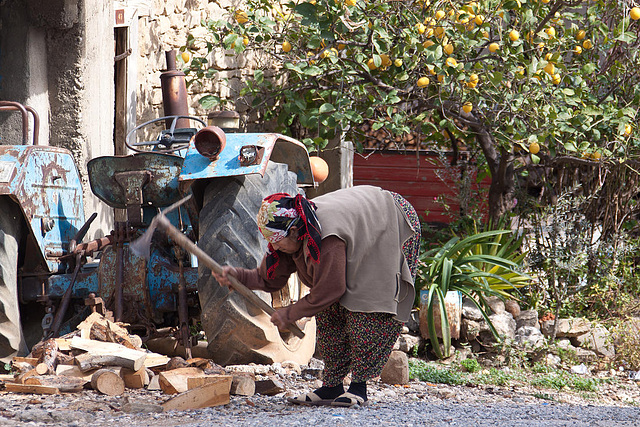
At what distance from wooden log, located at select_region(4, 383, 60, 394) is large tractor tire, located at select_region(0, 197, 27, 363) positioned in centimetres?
44

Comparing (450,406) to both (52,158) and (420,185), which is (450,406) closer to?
(52,158)

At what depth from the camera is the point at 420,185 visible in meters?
9.70

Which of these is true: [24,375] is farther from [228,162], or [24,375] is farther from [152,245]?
[228,162]

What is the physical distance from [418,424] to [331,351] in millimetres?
629

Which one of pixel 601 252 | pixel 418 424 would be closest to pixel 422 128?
pixel 601 252

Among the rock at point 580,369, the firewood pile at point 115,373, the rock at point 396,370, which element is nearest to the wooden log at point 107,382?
the firewood pile at point 115,373

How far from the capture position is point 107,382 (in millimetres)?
3334

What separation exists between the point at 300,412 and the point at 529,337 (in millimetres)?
2974

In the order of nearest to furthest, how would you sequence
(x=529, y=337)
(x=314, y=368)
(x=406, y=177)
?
1. (x=314, y=368)
2. (x=529, y=337)
3. (x=406, y=177)

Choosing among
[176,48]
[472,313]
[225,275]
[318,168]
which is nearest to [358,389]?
[225,275]

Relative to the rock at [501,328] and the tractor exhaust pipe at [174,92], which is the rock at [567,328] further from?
the tractor exhaust pipe at [174,92]

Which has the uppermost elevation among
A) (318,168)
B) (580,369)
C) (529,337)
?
(318,168)

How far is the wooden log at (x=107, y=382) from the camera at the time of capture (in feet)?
10.9

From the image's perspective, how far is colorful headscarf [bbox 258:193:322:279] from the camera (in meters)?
3.05
